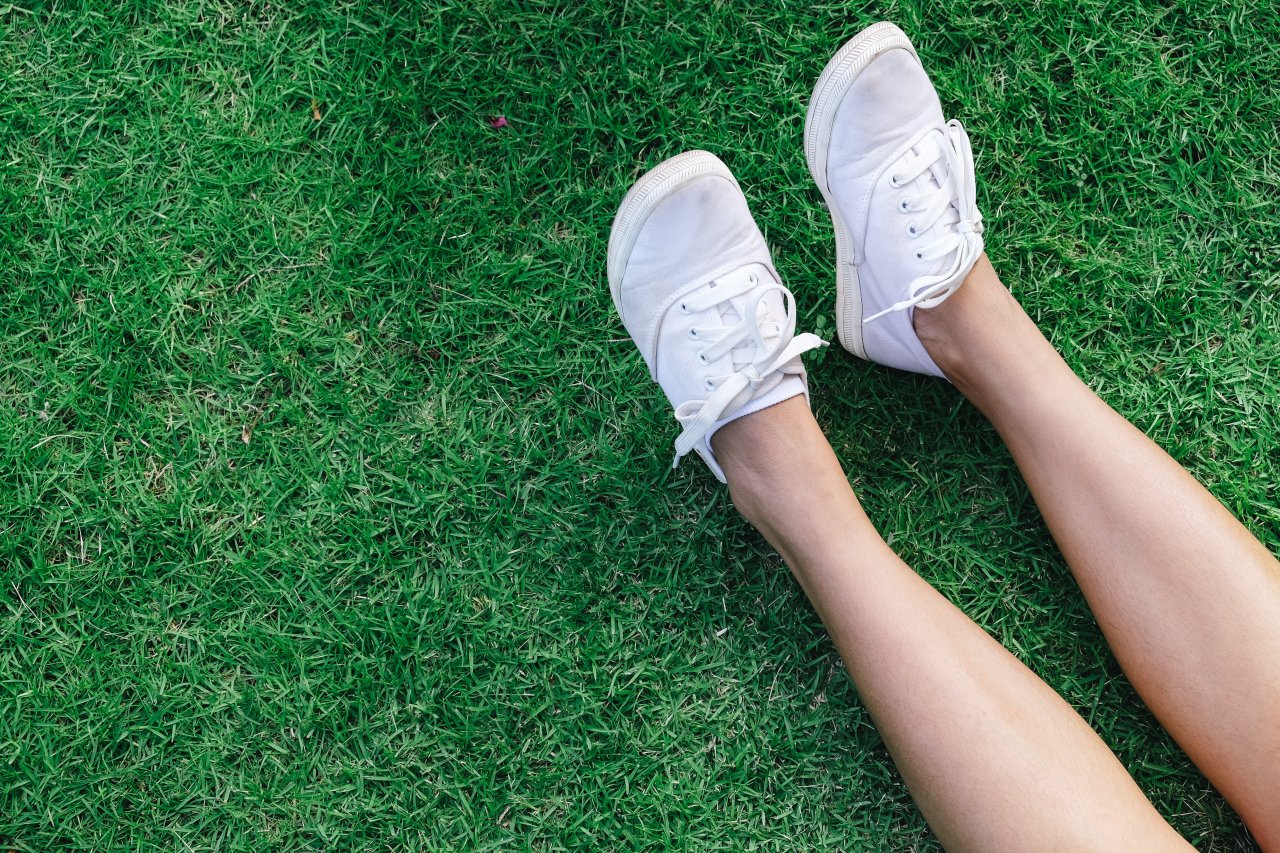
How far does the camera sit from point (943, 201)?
74.4 inches

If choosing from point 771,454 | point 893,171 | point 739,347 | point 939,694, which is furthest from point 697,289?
point 939,694

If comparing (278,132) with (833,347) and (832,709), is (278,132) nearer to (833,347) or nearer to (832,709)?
(833,347)

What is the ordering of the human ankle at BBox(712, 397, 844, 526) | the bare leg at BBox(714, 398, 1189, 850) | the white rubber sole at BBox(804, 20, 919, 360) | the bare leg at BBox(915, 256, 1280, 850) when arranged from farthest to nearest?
the white rubber sole at BBox(804, 20, 919, 360) → the human ankle at BBox(712, 397, 844, 526) → the bare leg at BBox(915, 256, 1280, 850) → the bare leg at BBox(714, 398, 1189, 850)

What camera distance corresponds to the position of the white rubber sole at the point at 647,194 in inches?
73.0

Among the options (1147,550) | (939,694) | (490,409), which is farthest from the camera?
(490,409)

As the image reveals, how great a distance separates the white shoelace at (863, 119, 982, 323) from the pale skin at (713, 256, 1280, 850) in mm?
68

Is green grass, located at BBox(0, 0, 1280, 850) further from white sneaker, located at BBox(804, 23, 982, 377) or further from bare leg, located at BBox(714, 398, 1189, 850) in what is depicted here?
bare leg, located at BBox(714, 398, 1189, 850)

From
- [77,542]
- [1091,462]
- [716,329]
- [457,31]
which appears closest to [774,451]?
[716,329]

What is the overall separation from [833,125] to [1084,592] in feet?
3.90

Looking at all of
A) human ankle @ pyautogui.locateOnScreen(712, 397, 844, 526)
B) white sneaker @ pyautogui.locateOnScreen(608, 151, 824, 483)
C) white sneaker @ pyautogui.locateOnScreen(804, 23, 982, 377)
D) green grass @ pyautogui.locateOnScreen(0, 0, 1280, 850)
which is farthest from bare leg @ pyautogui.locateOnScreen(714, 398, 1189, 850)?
white sneaker @ pyautogui.locateOnScreen(804, 23, 982, 377)

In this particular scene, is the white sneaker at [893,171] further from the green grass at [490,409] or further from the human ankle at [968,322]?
the green grass at [490,409]

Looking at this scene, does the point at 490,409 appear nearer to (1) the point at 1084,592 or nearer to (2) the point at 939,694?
(2) the point at 939,694

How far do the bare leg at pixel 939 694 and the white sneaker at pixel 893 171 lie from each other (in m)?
0.41

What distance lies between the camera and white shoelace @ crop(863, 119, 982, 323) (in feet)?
6.06
